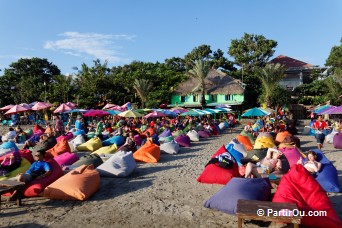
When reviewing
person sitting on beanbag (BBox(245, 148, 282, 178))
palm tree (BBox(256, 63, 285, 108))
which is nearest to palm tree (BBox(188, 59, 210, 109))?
palm tree (BBox(256, 63, 285, 108))

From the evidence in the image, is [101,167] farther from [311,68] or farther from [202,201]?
[311,68]

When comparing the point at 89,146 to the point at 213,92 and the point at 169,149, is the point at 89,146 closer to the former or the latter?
the point at 169,149

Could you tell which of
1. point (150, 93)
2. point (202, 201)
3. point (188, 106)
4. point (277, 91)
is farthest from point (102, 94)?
point (202, 201)

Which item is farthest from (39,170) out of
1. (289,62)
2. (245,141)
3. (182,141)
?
(289,62)

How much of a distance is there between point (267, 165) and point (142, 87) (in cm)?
3290

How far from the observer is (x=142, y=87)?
3934cm

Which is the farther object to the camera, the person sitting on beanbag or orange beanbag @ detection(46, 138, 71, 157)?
orange beanbag @ detection(46, 138, 71, 157)

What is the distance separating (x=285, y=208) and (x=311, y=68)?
48.6m

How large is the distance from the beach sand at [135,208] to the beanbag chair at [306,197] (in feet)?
2.39

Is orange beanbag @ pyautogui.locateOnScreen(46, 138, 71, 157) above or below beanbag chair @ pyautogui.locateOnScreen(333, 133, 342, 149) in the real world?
above

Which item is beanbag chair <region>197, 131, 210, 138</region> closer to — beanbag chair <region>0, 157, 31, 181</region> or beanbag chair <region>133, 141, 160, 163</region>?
beanbag chair <region>133, 141, 160, 163</region>

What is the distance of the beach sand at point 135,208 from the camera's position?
5367mm

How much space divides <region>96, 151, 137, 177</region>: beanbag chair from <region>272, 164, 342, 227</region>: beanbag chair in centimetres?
439

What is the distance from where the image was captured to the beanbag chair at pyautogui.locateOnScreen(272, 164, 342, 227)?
4758 millimetres
